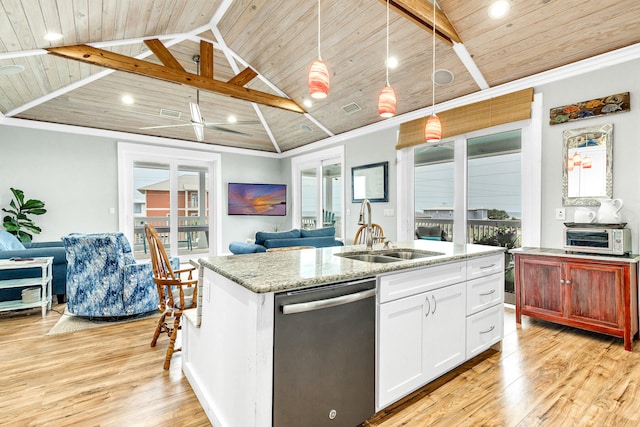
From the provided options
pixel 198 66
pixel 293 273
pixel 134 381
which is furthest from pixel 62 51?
pixel 293 273

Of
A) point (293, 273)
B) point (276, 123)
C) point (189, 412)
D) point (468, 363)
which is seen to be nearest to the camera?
point (293, 273)

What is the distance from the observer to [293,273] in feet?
5.13

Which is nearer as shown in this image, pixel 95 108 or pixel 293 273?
pixel 293 273

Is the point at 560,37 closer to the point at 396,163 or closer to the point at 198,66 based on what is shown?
the point at 396,163

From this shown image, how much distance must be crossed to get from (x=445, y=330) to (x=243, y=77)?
4.56 m

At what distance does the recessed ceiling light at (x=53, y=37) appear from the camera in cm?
323

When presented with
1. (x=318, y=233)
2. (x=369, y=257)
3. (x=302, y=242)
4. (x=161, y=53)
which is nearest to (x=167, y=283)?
(x=369, y=257)

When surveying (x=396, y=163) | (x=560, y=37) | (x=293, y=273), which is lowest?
(x=293, y=273)

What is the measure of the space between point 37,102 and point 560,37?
22.4 feet

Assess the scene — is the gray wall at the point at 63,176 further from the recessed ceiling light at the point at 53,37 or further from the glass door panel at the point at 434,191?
the glass door panel at the point at 434,191

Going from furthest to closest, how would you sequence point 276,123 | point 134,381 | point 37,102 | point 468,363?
point 276,123, point 37,102, point 468,363, point 134,381

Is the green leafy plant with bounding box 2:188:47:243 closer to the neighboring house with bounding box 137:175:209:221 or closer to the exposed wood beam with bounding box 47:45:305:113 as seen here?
the neighboring house with bounding box 137:175:209:221

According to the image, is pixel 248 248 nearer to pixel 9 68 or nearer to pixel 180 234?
pixel 9 68

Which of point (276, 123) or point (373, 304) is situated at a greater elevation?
point (276, 123)
